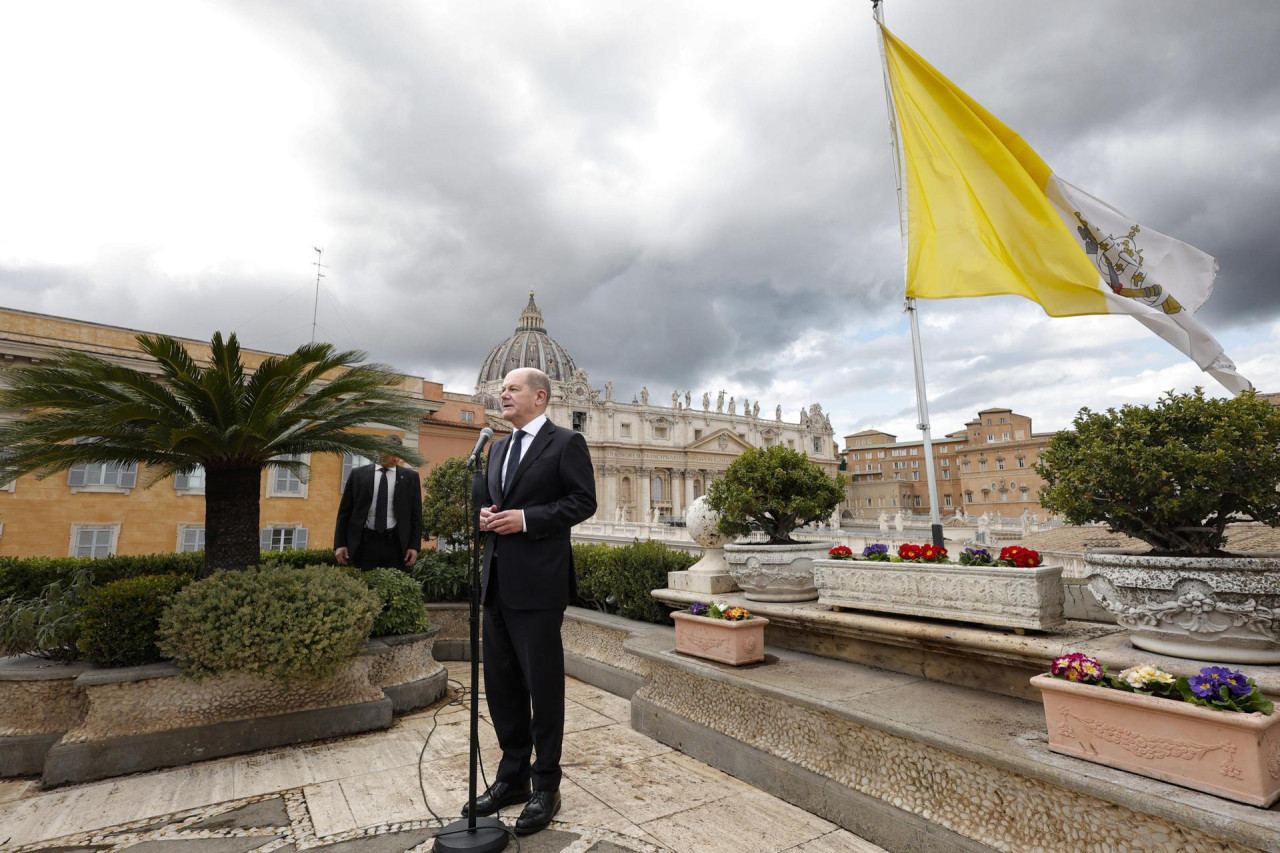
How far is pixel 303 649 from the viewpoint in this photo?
4.20 metres

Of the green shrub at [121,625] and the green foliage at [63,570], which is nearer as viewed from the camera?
the green shrub at [121,625]

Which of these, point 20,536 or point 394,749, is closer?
point 394,749

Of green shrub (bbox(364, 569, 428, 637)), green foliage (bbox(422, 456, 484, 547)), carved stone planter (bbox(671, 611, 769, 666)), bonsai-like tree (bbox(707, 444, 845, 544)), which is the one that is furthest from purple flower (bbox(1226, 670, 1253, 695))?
green foliage (bbox(422, 456, 484, 547))

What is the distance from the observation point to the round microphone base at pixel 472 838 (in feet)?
8.48

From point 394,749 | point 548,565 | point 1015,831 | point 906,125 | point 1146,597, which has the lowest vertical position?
point 394,749

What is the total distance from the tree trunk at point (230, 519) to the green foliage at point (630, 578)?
304 centimetres

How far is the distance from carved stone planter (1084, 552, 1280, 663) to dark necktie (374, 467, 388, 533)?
6.16 m

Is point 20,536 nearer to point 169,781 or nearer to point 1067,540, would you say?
point 169,781

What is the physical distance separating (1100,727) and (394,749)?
166 inches

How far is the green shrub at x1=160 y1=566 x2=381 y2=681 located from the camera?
407 cm

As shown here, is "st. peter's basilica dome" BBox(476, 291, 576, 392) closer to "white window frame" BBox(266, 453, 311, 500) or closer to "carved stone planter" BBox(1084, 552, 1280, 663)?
"white window frame" BBox(266, 453, 311, 500)

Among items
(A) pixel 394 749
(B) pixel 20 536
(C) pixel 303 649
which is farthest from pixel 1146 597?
(B) pixel 20 536

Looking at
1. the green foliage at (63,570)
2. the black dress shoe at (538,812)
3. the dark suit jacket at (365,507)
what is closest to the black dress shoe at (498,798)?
the black dress shoe at (538,812)

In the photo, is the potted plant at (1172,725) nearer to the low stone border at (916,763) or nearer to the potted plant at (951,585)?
the low stone border at (916,763)
